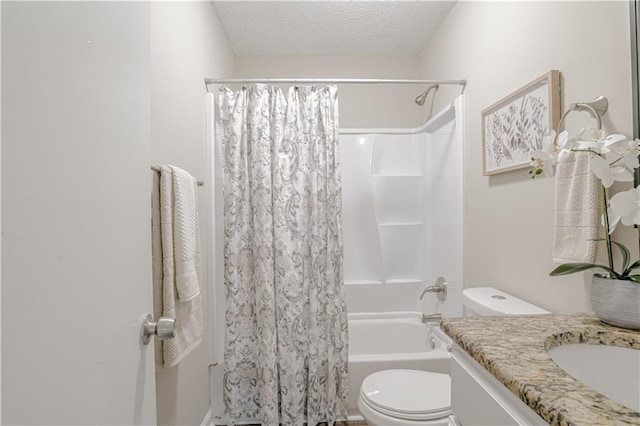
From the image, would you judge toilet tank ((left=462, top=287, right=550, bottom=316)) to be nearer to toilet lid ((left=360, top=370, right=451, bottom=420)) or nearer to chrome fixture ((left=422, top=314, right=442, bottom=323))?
toilet lid ((left=360, top=370, right=451, bottom=420))

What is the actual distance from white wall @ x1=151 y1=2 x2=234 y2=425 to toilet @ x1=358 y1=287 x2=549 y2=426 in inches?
33.6

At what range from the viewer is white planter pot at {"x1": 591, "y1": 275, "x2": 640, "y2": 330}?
778mm

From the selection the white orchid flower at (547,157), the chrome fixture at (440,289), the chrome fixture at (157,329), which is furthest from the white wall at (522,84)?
the chrome fixture at (157,329)

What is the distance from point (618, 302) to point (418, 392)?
0.99 m

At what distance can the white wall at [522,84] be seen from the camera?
39.4 inches

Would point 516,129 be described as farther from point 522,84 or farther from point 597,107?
point 597,107

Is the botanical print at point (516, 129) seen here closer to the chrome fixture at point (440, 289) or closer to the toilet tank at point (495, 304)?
the toilet tank at point (495, 304)

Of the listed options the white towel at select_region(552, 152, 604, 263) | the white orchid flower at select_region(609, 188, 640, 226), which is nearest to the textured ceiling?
the white towel at select_region(552, 152, 604, 263)

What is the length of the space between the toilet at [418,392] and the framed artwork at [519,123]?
23.0 inches

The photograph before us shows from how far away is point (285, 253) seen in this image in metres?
1.88

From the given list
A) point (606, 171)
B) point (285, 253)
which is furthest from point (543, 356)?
point (285, 253)

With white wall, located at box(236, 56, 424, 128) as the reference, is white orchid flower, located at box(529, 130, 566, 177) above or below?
below

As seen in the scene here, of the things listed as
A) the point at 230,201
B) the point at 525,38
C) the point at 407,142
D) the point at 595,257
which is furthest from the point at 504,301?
the point at 407,142

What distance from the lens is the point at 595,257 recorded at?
3.07 feet
